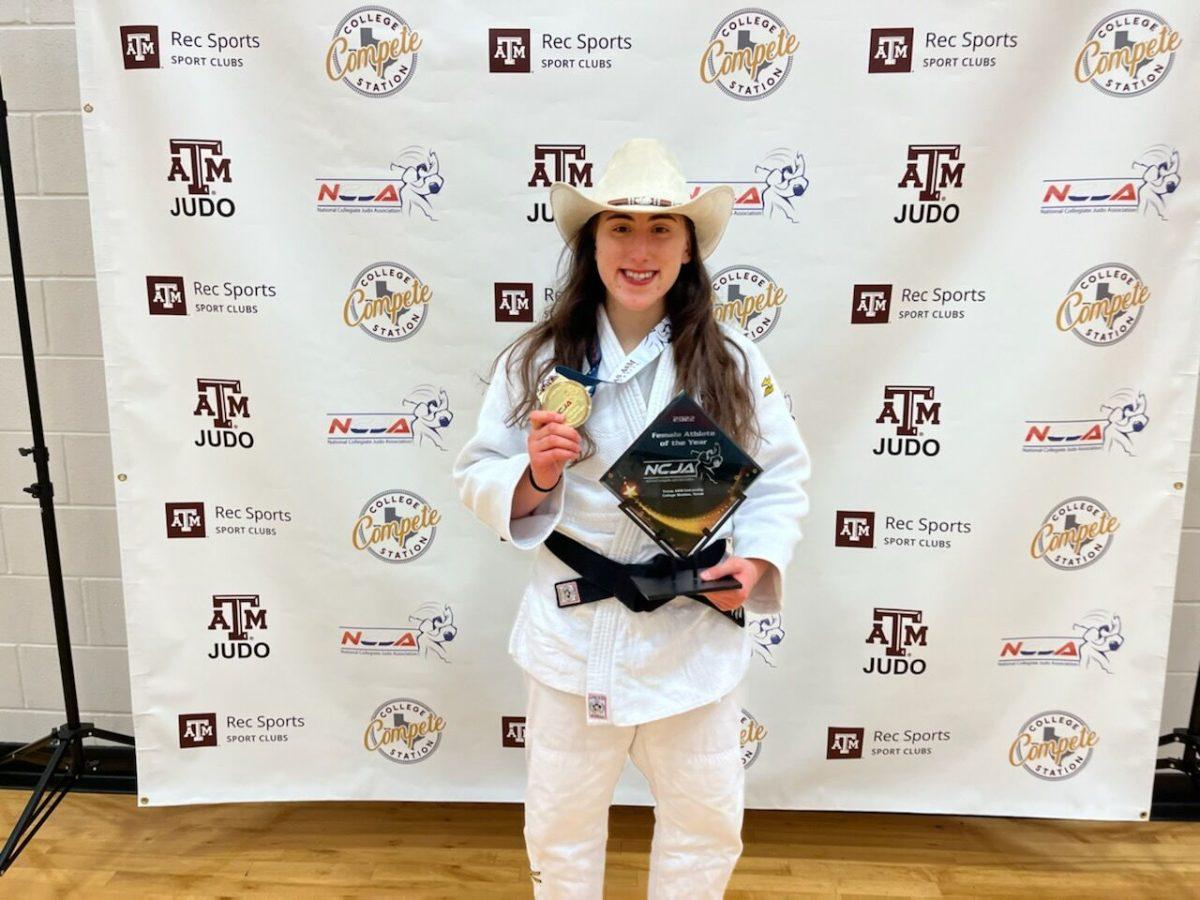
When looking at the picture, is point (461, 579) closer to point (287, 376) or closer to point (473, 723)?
point (473, 723)

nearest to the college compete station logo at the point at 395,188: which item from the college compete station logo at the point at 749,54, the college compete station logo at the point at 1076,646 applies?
the college compete station logo at the point at 749,54

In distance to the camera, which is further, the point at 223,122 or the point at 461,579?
the point at 461,579

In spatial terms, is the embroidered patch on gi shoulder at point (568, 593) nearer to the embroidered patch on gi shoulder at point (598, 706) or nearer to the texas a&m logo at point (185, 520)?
the embroidered patch on gi shoulder at point (598, 706)

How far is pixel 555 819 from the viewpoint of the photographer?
5.27 feet

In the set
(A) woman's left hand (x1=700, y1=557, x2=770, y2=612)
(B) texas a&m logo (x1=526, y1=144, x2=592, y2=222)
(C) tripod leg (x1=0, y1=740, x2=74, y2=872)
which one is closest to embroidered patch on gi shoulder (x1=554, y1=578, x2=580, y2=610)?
(A) woman's left hand (x1=700, y1=557, x2=770, y2=612)

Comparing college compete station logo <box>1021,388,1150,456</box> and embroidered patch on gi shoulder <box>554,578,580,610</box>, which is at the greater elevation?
college compete station logo <box>1021,388,1150,456</box>

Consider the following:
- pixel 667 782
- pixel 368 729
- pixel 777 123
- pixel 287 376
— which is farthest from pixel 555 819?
pixel 777 123

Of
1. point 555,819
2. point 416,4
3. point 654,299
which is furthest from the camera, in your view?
point 416,4

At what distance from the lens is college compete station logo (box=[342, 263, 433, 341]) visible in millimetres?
2102

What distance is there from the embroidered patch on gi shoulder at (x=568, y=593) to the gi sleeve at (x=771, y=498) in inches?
12.3

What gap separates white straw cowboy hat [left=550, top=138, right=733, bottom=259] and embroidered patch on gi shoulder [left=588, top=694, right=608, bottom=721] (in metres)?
0.88

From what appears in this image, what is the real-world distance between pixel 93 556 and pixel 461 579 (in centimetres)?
116

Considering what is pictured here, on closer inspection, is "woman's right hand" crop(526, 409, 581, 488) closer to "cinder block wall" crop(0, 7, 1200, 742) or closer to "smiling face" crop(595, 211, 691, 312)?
"smiling face" crop(595, 211, 691, 312)

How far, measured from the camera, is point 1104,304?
2059 millimetres
